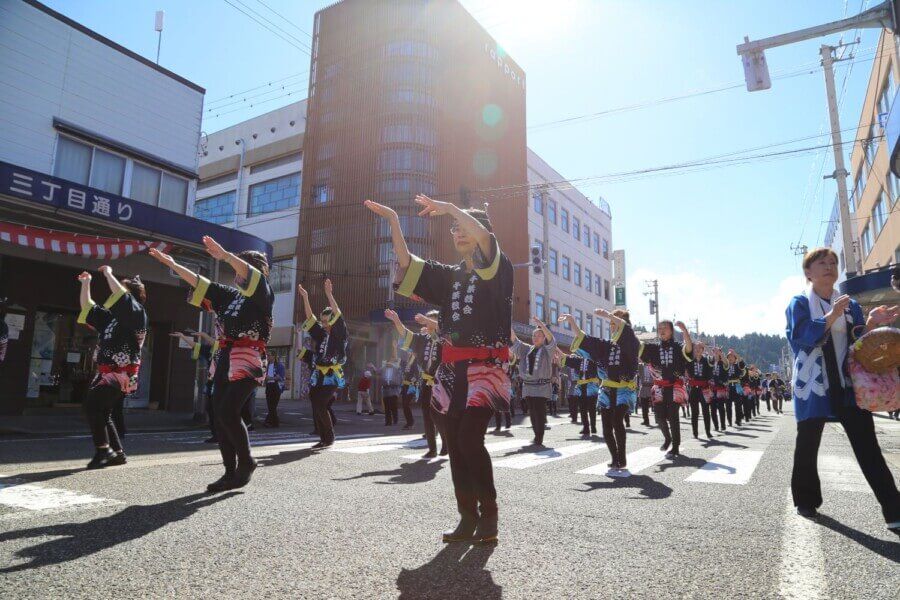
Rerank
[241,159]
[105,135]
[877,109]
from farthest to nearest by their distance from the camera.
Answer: [241,159]
[877,109]
[105,135]

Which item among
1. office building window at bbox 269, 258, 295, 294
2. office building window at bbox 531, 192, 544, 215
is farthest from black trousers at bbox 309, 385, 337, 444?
office building window at bbox 531, 192, 544, 215

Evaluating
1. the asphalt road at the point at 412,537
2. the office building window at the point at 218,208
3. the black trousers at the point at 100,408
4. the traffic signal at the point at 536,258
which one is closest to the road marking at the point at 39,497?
the asphalt road at the point at 412,537

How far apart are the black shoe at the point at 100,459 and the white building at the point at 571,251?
3129 centimetres

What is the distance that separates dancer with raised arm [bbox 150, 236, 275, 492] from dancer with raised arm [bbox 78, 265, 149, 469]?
4.95ft

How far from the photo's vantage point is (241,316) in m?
4.61

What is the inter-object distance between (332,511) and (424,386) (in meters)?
4.67

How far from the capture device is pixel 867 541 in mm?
3148

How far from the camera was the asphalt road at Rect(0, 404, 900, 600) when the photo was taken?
2.37 m

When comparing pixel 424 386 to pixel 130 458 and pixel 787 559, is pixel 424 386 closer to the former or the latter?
pixel 130 458

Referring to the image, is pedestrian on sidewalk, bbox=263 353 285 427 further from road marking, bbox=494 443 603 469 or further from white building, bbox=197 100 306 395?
white building, bbox=197 100 306 395

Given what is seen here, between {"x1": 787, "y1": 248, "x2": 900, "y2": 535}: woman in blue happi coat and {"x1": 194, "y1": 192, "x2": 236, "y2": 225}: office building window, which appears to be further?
{"x1": 194, "y1": 192, "x2": 236, "y2": 225}: office building window

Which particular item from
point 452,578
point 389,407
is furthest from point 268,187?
point 452,578

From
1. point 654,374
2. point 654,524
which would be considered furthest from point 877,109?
point 654,524

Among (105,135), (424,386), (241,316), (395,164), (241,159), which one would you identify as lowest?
(424,386)
